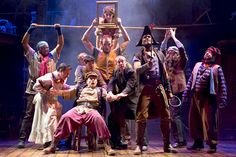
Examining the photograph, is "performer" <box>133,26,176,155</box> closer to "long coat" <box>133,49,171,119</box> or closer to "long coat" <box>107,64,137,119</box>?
"long coat" <box>133,49,171,119</box>

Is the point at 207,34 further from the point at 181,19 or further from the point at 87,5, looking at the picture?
the point at 87,5

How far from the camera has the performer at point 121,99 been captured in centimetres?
607

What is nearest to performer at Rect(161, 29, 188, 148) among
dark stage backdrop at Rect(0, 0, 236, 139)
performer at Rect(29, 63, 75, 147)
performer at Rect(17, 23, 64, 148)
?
performer at Rect(29, 63, 75, 147)

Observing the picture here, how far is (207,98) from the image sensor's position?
618 cm

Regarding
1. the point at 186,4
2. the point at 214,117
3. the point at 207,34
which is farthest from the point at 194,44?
the point at 214,117

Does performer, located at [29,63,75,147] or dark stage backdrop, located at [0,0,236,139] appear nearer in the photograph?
performer, located at [29,63,75,147]

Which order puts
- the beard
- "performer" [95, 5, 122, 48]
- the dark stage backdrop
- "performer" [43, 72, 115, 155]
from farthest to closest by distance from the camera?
the dark stage backdrop < the beard < "performer" [95, 5, 122, 48] < "performer" [43, 72, 115, 155]

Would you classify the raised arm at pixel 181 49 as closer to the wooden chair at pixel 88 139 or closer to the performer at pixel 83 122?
the performer at pixel 83 122

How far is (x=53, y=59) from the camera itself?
6758 mm

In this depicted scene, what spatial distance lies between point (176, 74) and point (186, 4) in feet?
12.4

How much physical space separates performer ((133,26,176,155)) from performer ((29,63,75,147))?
129 cm

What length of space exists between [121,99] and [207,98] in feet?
4.77

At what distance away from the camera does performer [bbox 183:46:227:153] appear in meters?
6.05

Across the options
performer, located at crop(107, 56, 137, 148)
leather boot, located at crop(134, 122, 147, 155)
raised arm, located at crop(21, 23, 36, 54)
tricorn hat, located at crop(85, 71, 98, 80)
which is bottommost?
leather boot, located at crop(134, 122, 147, 155)
